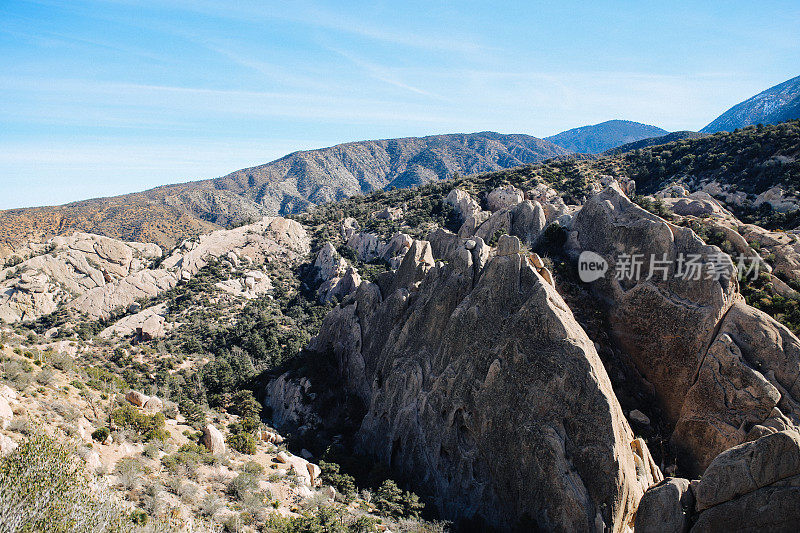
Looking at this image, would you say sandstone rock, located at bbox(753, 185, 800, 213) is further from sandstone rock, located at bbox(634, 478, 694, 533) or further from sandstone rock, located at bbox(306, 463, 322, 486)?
sandstone rock, located at bbox(306, 463, 322, 486)

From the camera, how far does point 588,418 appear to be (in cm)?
1747

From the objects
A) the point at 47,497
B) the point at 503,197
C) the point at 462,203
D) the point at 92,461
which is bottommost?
the point at 92,461

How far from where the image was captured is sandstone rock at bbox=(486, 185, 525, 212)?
72.3 m

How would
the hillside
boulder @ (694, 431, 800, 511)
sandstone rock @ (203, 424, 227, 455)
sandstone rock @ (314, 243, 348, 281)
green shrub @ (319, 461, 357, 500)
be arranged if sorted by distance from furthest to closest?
sandstone rock @ (314, 243, 348, 281) < sandstone rock @ (203, 424, 227, 455) < green shrub @ (319, 461, 357, 500) < the hillside < boulder @ (694, 431, 800, 511)

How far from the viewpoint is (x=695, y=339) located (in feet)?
67.6

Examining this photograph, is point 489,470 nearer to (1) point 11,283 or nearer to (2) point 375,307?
(2) point 375,307

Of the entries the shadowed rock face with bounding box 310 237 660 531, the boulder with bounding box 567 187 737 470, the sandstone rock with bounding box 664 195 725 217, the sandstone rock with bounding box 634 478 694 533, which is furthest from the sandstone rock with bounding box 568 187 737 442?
the sandstone rock with bounding box 664 195 725 217

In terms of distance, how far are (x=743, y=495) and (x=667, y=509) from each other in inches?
101

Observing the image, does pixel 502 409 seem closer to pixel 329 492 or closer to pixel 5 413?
pixel 329 492

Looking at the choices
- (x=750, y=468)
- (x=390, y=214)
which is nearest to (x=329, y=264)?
(x=390, y=214)

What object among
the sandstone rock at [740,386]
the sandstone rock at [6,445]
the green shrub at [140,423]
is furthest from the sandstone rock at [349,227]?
the sandstone rock at [740,386]

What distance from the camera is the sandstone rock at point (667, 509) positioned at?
47.8ft

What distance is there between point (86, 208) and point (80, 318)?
11306 centimetres

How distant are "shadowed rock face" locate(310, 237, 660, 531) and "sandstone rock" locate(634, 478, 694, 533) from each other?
97cm
